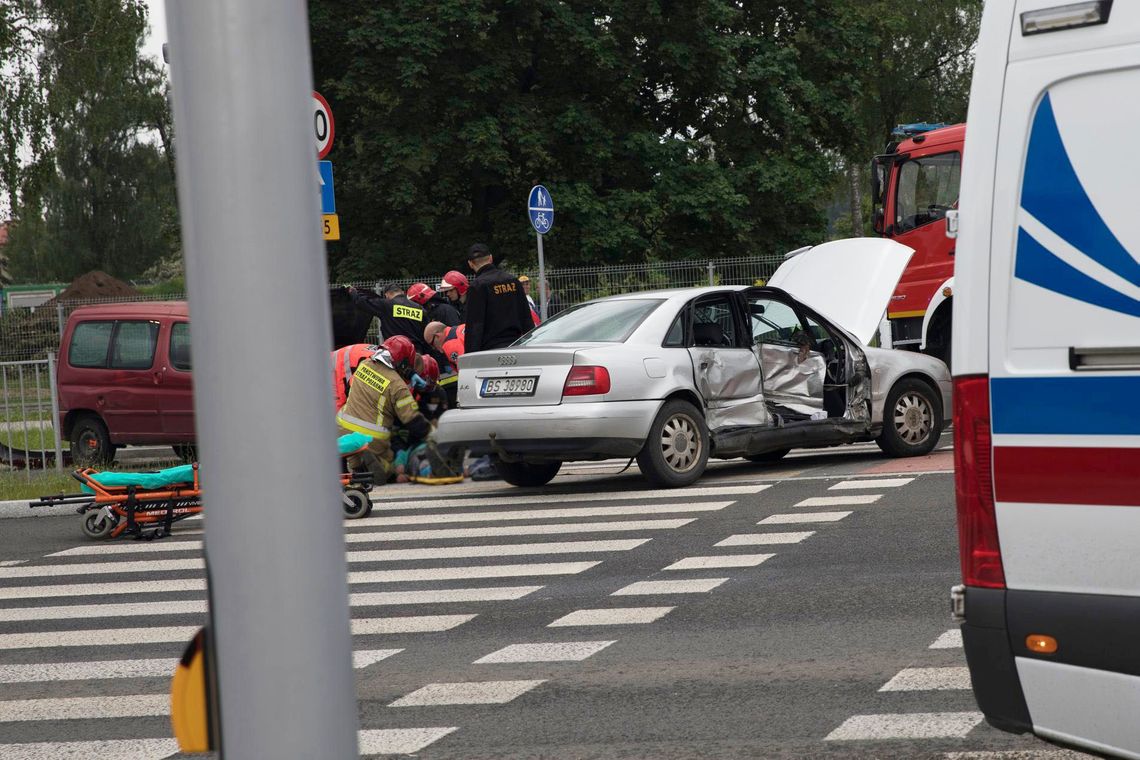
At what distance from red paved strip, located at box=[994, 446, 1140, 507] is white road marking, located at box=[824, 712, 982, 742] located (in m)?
1.61

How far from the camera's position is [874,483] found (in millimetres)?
11664

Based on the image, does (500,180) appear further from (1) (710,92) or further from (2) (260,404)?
(2) (260,404)

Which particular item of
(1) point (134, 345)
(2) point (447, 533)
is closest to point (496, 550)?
(2) point (447, 533)

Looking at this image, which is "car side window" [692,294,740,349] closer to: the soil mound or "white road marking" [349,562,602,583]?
"white road marking" [349,562,602,583]

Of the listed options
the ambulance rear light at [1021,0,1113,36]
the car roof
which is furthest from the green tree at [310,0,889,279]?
the ambulance rear light at [1021,0,1113,36]

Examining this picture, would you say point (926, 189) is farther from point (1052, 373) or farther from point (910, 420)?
point (1052, 373)

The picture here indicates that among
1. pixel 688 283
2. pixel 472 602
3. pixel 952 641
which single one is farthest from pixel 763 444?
pixel 688 283

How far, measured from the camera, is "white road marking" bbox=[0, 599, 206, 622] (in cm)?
823

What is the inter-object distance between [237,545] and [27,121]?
3606cm

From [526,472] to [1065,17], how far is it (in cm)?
1004

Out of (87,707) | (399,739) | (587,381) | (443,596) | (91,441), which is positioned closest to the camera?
(399,739)

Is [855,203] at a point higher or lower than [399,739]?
higher

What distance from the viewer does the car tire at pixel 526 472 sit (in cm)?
1326

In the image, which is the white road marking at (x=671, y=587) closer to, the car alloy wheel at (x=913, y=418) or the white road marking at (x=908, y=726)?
the white road marking at (x=908, y=726)
